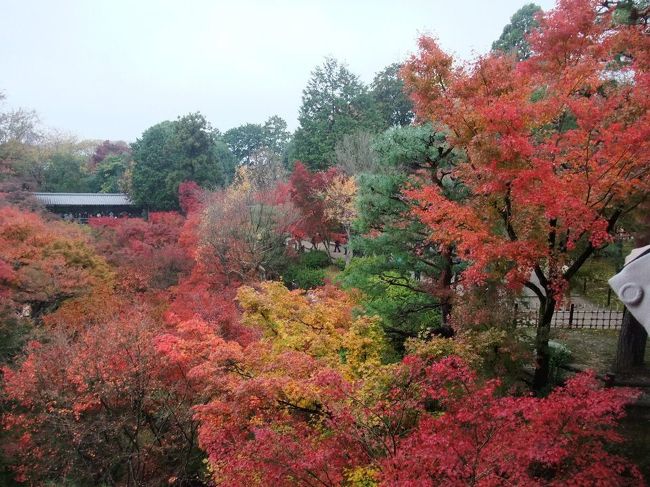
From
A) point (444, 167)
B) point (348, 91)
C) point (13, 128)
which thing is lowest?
point (444, 167)

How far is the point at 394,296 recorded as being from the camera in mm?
13297

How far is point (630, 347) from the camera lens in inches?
420

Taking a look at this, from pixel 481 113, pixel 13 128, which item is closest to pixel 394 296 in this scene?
pixel 481 113

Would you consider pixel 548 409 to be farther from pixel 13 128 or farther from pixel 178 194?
pixel 13 128

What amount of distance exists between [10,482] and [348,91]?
30142mm

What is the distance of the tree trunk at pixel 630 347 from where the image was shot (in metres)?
10.5

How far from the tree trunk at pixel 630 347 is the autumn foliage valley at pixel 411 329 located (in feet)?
5.24

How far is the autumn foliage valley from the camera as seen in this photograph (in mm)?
6355

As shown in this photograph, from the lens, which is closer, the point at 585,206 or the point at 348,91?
the point at 585,206

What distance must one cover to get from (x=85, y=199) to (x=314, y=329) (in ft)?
109

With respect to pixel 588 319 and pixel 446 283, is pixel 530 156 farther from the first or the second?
pixel 588 319

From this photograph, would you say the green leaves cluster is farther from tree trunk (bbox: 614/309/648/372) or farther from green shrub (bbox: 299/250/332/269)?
tree trunk (bbox: 614/309/648/372)

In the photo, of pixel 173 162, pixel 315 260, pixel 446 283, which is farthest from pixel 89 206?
pixel 446 283

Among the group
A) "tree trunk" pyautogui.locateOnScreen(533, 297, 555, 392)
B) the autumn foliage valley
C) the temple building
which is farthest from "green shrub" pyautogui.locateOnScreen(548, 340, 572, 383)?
the temple building
